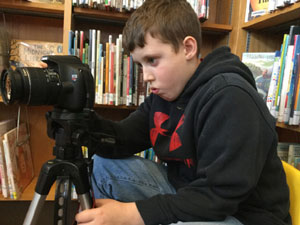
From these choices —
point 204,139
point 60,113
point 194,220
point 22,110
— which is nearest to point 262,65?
point 204,139

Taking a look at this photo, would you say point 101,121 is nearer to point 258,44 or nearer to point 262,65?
point 262,65

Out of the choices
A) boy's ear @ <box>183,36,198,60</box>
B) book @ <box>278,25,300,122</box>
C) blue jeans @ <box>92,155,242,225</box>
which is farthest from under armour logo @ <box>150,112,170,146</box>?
book @ <box>278,25,300,122</box>

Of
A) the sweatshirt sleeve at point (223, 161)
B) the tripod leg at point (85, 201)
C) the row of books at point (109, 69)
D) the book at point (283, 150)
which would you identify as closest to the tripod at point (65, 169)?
the tripod leg at point (85, 201)

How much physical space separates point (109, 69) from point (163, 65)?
56 cm

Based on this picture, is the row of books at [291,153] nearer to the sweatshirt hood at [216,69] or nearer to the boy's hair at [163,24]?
the sweatshirt hood at [216,69]

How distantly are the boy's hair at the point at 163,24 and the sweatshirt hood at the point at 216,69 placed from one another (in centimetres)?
9

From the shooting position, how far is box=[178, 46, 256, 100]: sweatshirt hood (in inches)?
24.1

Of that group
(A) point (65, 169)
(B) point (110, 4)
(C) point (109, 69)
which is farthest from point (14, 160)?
(B) point (110, 4)

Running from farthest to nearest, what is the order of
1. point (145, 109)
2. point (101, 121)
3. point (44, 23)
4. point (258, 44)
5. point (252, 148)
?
1. point (44, 23)
2. point (258, 44)
3. point (145, 109)
4. point (101, 121)
5. point (252, 148)

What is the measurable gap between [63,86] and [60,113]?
7 cm

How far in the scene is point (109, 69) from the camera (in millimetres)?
1160

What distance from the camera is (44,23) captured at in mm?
1347

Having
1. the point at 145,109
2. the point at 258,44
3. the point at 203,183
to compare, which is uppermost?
the point at 258,44

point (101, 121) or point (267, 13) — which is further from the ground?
point (267, 13)
